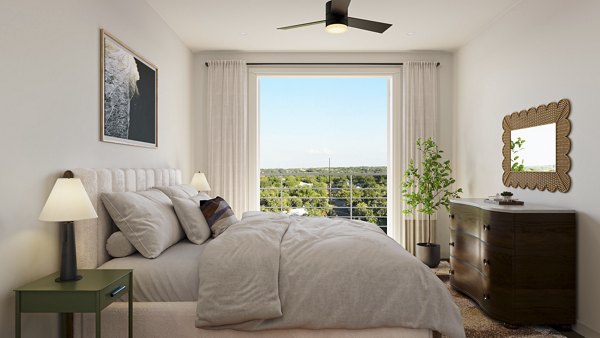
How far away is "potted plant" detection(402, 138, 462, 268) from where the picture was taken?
4.82 m

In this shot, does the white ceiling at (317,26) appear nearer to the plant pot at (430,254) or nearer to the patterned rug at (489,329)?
the plant pot at (430,254)

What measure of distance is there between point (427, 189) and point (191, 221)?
122 inches

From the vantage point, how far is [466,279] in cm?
363

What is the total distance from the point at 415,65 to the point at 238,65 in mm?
2363

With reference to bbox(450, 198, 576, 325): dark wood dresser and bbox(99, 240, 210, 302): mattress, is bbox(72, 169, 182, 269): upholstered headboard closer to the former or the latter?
bbox(99, 240, 210, 302): mattress

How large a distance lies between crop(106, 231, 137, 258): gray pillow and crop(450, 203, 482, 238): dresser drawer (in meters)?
2.76

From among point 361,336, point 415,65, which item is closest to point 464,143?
point 415,65

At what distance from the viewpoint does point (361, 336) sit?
7.46 ft

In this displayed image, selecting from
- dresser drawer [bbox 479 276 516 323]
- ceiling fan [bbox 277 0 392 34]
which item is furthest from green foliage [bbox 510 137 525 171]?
ceiling fan [bbox 277 0 392 34]

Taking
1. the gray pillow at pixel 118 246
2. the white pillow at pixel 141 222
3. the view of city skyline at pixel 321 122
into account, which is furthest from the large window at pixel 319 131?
the gray pillow at pixel 118 246

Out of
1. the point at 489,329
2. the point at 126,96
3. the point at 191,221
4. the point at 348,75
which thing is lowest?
the point at 489,329

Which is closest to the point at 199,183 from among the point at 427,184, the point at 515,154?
the point at 427,184

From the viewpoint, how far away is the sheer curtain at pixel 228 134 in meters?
5.25

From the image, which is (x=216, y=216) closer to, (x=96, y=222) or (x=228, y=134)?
(x=96, y=222)
